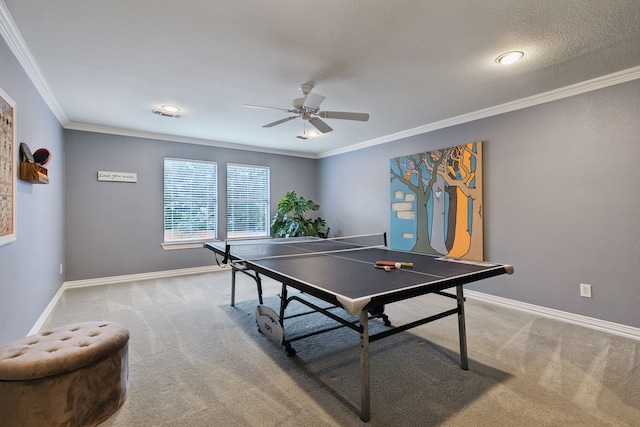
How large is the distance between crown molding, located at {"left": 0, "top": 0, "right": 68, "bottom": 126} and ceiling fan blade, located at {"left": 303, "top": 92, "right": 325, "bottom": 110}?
2.01 m

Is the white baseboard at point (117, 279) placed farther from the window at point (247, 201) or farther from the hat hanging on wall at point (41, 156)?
the hat hanging on wall at point (41, 156)

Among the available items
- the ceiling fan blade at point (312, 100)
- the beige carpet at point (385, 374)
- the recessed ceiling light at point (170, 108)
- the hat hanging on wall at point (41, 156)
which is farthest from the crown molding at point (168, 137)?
the ceiling fan blade at point (312, 100)

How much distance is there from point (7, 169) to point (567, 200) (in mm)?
4869

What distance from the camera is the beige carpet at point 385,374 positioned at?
1704 mm

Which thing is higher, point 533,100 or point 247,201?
point 533,100

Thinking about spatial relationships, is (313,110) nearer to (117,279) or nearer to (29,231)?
(29,231)

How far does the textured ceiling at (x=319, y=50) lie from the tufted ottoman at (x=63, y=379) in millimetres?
1994

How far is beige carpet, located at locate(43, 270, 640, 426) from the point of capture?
170 centimetres

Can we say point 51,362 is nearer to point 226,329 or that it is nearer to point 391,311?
point 226,329

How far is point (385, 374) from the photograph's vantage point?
2.13m

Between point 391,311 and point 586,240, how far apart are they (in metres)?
2.06

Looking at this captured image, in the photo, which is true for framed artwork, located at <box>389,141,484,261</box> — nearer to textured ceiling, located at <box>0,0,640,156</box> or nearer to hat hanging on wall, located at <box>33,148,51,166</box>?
textured ceiling, located at <box>0,0,640,156</box>

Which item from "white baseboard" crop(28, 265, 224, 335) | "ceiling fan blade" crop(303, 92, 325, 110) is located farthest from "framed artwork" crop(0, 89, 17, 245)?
"ceiling fan blade" crop(303, 92, 325, 110)

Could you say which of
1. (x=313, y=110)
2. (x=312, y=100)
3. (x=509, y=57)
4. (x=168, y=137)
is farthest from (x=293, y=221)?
(x=509, y=57)
